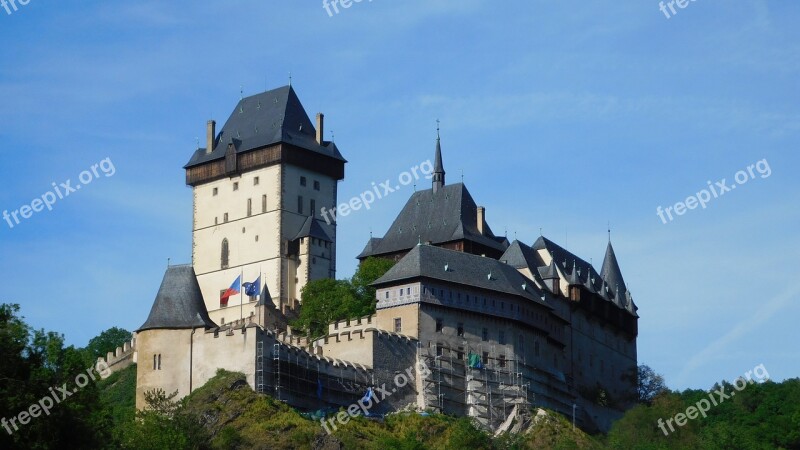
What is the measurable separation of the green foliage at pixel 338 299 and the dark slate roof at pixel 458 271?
4.56 meters

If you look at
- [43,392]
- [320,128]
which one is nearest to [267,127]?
[320,128]

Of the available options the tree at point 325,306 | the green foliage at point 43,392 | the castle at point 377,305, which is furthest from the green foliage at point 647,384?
the green foliage at point 43,392

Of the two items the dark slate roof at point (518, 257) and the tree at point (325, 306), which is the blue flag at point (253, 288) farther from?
the dark slate roof at point (518, 257)

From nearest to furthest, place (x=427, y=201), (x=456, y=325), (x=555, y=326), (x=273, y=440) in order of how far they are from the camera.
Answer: (x=273, y=440) < (x=456, y=325) < (x=555, y=326) < (x=427, y=201)

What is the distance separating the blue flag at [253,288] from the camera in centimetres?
10388

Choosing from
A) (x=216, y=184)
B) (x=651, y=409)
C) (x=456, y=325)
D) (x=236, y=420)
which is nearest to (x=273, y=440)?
(x=236, y=420)

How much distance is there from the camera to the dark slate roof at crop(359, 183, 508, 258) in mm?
103000

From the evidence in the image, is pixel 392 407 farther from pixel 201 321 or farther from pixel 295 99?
pixel 295 99

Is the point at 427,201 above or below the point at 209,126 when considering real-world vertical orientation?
below

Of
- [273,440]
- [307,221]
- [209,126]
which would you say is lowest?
[273,440]

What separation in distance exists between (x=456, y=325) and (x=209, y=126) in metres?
28.1

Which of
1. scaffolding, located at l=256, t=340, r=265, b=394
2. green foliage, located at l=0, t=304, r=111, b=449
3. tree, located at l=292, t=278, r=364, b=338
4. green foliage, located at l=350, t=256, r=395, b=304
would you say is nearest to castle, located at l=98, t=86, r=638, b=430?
scaffolding, located at l=256, t=340, r=265, b=394

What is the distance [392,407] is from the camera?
3398 inches

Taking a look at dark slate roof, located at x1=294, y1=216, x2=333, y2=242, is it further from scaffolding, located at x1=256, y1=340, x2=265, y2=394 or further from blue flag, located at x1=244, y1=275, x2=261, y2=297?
scaffolding, located at x1=256, y1=340, x2=265, y2=394
